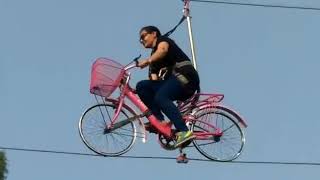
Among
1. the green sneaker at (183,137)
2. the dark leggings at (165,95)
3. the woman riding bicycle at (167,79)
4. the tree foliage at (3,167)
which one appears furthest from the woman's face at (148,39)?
the tree foliage at (3,167)

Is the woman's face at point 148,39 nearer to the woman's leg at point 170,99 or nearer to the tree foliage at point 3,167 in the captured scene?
the woman's leg at point 170,99

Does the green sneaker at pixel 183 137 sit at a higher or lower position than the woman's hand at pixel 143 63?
lower

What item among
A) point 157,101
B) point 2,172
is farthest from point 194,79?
point 2,172

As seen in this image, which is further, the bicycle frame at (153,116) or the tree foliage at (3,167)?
the tree foliage at (3,167)

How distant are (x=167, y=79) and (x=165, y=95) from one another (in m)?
0.22

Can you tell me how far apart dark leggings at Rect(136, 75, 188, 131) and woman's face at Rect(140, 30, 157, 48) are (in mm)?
455

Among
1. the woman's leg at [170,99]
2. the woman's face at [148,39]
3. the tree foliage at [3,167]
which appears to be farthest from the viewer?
the tree foliage at [3,167]

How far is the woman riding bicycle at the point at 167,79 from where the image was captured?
13391 millimetres

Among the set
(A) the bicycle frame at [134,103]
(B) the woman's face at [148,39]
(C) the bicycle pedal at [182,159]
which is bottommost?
(C) the bicycle pedal at [182,159]

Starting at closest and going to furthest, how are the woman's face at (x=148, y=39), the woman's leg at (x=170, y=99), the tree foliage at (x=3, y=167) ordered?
Result: the woman's face at (x=148, y=39)
the woman's leg at (x=170, y=99)
the tree foliage at (x=3, y=167)

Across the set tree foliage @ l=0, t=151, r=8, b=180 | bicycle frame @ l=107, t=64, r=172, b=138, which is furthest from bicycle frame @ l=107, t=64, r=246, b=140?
tree foliage @ l=0, t=151, r=8, b=180

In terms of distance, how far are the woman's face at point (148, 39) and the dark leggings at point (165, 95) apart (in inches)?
17.9

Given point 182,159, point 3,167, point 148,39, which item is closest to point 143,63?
point 148,39

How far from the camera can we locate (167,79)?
13.6 meters
